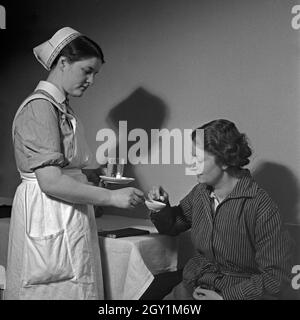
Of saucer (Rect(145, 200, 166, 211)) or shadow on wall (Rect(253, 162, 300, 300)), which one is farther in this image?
shadow on wall (Rect(253, 162, 300, 300))

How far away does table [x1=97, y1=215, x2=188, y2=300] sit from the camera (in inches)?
55.9

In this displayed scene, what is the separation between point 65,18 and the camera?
218 centimetres

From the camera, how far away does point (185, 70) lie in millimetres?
1794

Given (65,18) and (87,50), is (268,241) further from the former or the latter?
(65,18)

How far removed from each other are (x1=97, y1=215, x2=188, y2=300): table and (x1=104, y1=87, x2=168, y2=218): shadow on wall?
0.43 m

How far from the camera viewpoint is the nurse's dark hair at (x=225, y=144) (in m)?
1.36

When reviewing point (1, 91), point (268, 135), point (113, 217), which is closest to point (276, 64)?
point (268, 135)

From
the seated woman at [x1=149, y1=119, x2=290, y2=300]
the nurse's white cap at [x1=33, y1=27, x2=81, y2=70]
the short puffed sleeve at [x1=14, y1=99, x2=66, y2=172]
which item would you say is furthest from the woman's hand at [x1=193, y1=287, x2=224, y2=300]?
the nurse's white cap at [x1=33, y1=27, x2=81, y2=70]

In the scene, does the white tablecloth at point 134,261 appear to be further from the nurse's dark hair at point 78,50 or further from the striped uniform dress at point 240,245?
the nurse's dark hair at point 78,50

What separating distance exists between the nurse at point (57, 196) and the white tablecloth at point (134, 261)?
0.47 feet

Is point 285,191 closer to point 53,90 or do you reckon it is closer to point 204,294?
point 204,294

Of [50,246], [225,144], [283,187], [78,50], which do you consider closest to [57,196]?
[50,246]

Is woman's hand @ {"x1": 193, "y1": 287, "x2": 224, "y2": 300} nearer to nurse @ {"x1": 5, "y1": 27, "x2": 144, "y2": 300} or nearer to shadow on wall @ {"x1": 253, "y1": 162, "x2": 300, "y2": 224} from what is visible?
nurse @ {"x1": 5, "y1": 27, "x2": 144, "y2": 300}
